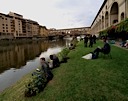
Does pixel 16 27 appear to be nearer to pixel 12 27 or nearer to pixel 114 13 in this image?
pixel 12 27

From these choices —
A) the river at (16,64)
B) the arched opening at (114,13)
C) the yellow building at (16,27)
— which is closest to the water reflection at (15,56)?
the river at (16,64)

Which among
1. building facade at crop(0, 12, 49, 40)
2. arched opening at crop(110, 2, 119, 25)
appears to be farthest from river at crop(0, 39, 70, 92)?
building facade at crop(0, 12, 49, 40)

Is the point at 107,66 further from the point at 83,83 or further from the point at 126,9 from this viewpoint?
the point at 126,9

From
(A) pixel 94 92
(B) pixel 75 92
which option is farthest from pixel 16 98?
(A) pixel 94 92

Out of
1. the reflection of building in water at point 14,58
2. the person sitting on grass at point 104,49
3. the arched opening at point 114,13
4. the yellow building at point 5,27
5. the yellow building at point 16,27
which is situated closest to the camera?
the person sitting on grass at point 104,49

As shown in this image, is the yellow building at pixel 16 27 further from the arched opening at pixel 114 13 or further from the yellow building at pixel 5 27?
the arched opening at pixel 114 13

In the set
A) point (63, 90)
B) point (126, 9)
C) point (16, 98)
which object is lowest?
point (16, 98)

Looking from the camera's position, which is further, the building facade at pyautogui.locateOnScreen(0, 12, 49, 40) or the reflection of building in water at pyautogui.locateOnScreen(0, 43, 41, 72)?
the building facade at pyautogui.locateOnScreen(0, 12, 49, 40)

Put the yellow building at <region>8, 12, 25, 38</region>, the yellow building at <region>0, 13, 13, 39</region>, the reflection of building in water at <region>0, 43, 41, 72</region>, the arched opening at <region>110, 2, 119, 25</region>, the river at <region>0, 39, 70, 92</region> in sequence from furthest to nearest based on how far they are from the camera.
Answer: the yellow building at <region>8, 12, 25, 38</region>
the yellow building at <region>0, 13, 13, 39</region>
the arched opening at <region>110, 2, 119, 25</region>
the reflection of building in water at <region>0, 43, 41, 72</region>
the river at <region>0, 39, 70, 92</region>

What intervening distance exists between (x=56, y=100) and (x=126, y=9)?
28224 millimetres

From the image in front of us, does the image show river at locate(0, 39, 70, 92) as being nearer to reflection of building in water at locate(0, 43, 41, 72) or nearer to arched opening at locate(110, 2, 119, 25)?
reflection of building in water at locate(0, 43, 41, 72)

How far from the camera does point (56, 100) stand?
20.8ft

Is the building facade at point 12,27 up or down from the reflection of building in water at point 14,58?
up

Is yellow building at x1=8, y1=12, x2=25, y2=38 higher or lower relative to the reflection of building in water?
higher
